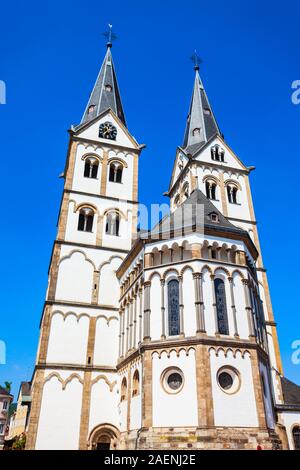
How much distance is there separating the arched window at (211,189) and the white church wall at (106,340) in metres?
15.9

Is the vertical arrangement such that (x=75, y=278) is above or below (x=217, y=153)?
below

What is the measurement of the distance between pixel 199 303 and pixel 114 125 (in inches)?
944

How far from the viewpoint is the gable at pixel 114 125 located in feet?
121

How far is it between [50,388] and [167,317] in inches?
387

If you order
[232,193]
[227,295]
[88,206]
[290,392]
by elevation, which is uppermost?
[232,193]

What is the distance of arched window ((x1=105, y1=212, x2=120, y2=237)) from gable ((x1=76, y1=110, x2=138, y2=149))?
7964 millimetres

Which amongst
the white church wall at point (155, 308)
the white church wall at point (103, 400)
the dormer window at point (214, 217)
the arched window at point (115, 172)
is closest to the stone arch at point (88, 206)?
the arched window at point (115, 172)

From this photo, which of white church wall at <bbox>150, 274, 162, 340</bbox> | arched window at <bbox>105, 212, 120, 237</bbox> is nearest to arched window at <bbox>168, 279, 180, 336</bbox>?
white church wall at <bbox>150, 274, 162, 340</bbox>

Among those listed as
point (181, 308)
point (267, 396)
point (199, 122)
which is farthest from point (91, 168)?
point (267, 396)

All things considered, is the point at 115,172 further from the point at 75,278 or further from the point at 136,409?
the point at 136,409

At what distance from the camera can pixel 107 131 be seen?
125ft

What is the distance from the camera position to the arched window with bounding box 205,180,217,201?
38.3 m

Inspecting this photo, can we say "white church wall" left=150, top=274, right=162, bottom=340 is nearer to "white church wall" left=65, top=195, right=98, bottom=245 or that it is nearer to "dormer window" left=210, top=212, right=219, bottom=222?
"dormer window" left=210, top=212, right=219, bottom=222
